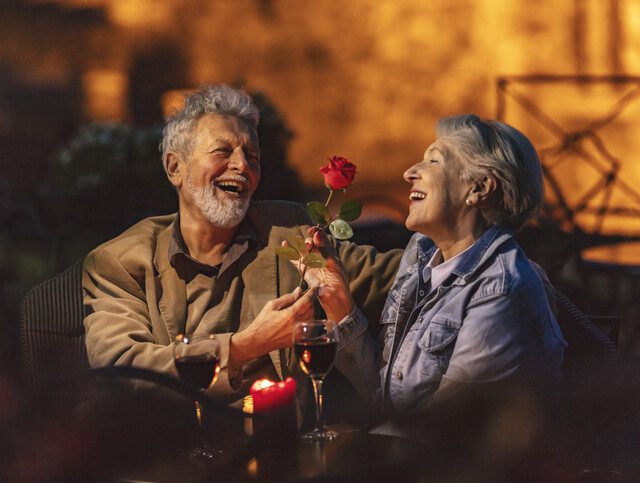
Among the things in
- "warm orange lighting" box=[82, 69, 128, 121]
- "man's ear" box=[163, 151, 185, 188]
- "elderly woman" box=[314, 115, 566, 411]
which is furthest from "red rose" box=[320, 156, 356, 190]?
"warm orange lighting" box=[82, 69, 128, 121]

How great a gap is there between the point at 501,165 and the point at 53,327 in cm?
136

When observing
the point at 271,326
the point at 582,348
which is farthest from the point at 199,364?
the point at 582,348

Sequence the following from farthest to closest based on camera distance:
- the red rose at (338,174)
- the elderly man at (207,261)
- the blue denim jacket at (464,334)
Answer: the elderly man at (207,261) → the red rose at (338,174) → the blue denim jacket at (464,334)

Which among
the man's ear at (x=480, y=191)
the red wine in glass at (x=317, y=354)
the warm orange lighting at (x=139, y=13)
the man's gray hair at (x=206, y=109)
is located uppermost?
the warm orange lighting at (x=139, y=13)

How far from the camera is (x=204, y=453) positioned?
201 centimetres

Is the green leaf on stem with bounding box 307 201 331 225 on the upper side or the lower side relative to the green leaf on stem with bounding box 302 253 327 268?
upper

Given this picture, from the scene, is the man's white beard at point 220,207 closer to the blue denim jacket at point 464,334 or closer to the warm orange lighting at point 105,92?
the blue denim jacket at point 464,334

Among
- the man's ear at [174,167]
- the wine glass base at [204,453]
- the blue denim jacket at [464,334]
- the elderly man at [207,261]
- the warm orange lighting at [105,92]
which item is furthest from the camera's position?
the warm orange lighting at [105,92]

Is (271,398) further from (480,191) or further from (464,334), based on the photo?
(480,191)

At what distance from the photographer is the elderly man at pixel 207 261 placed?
2684 mm

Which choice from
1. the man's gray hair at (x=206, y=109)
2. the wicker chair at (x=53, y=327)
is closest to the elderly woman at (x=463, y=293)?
the man's gray hair at (x=206, y=109)

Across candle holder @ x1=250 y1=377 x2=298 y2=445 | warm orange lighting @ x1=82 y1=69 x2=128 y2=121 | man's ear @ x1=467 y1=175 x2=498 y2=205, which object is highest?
warm orange lighting @ x1=82 y1=69 x2=128 y2=121

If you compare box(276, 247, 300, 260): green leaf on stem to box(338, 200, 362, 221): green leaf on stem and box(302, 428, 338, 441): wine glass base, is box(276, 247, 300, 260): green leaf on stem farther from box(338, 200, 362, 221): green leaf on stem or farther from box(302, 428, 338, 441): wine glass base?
box(302, 428, 338, 441): wine glass base

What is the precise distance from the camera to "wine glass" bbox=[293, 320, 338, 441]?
2.07m
